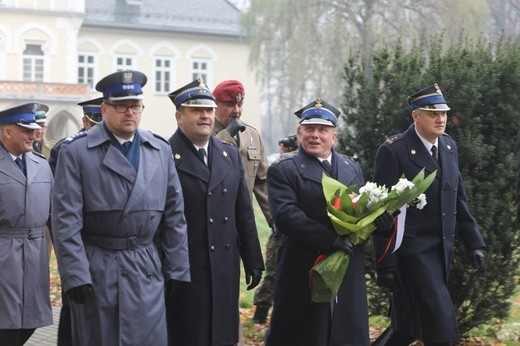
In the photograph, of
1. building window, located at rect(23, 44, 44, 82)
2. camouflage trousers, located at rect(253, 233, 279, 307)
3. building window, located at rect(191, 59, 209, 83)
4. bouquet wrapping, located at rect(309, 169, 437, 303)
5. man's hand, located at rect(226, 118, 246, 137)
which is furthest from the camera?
building window, located at rect(191, 59, 209, 83)

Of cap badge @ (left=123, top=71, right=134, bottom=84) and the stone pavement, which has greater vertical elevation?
cap badge @ (left=123, top=71, right=134, bottom=84)

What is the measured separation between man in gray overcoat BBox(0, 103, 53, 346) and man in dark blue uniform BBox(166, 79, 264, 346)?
1156 millimetres

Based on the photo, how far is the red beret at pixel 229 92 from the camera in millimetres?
8977

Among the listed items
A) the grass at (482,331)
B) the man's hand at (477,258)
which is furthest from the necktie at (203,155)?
the grass at (482,331)

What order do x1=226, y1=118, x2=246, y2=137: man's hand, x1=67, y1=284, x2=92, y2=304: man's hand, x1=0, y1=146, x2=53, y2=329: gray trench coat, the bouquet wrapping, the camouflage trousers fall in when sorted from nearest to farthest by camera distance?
x1=67, y1=284, x2=92, y2=304: man's hand → the bouquet wrapping → x1=0, y1=146, x2=53, y2=329: gray trench coat → x1=226, y1=118, x2=246, y2=137: man's hand → the camouflage trousers

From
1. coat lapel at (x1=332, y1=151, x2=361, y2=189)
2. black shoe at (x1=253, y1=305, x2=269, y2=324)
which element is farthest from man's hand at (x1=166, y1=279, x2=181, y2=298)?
black shoe at (x1=253, y1=305, x2=269, y2=324)

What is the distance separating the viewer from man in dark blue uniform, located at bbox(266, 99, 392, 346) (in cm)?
755

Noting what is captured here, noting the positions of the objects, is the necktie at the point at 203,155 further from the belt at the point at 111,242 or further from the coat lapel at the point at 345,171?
the belt at the point at 111,242

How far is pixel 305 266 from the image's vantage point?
7715 millimetres

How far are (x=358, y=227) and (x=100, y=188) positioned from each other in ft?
5.70

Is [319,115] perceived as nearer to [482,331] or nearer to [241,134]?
[241,134]

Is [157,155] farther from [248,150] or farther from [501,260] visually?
[501,260]

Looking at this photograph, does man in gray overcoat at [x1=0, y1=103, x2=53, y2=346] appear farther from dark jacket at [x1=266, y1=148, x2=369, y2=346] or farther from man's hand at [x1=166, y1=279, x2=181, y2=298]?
dark jacket at [x1=266, y1=148, x2=369, y2=346]

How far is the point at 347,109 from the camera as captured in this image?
9719 millimetres
